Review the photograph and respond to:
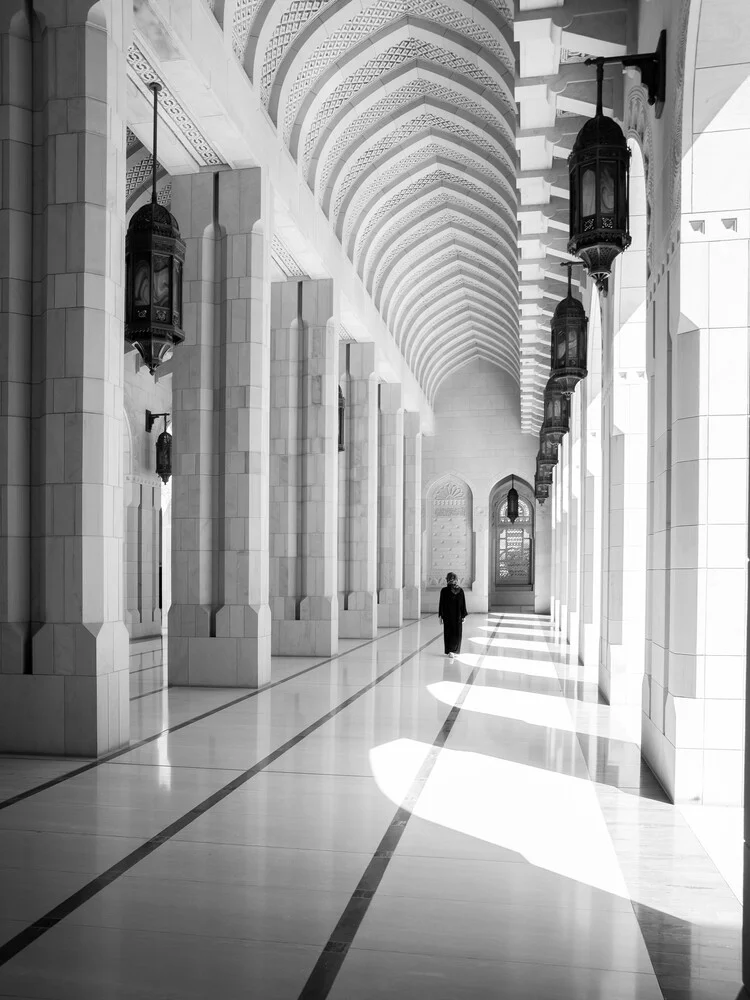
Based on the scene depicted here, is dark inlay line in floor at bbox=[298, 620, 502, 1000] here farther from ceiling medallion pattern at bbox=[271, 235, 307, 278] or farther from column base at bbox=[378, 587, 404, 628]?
column base at bbox=[378, 587, 404, 628]

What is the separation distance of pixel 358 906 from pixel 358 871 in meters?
0.35

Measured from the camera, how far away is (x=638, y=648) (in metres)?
7.54

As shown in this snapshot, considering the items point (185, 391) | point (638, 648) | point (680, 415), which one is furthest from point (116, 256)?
point (638, 648)

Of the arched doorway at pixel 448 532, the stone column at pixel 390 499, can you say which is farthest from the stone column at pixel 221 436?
the arched doorway at pixel 448 532

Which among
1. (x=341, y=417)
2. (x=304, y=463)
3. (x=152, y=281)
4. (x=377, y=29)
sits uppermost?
(x=377, y=29)

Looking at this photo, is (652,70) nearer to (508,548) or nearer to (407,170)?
(407,170)

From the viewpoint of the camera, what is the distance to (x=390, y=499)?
17484 mm

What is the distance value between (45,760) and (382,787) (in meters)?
2.07

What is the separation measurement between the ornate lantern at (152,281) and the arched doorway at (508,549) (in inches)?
820

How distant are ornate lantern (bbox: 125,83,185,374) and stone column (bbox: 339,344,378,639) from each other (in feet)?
26.2

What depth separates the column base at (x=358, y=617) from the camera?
14211 millimetres

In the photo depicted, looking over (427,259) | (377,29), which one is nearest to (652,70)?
(377,29)

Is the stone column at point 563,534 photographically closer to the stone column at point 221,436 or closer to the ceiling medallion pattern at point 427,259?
the ceiling medallion pattern at point 427,259

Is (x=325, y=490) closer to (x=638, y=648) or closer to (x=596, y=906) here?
(x=638, y=648)
